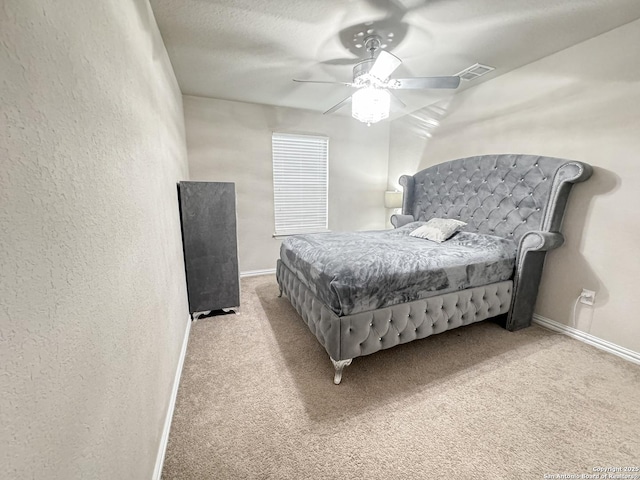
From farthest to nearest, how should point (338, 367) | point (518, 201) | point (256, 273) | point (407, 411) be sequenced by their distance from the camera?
point (256, 273)
point (518, 201)
point (338, 367)
point (407, 411)

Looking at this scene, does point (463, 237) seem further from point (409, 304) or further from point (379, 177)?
point (379, 177)

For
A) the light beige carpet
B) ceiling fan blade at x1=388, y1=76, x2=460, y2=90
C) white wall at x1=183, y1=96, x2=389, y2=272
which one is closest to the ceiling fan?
ceiling fan blade at x1=388, y1=76, x2=460, y2=90

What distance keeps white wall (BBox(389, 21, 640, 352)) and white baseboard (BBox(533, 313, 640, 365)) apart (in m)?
0.05

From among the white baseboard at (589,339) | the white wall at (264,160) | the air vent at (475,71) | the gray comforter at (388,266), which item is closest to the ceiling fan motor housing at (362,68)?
the air vent at (475,71)

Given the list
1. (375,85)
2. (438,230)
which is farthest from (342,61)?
(438,230)

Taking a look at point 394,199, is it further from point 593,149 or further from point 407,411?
point 407,411

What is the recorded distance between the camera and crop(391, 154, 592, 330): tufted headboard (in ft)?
7.42

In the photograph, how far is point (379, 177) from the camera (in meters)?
4.66

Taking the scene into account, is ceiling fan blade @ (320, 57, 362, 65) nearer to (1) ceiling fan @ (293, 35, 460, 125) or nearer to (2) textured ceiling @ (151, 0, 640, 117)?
(2) textured ceiling @ (151, 0, 640, 117)

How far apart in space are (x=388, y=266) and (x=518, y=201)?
1.84 meters

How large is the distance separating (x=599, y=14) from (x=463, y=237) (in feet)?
6.37

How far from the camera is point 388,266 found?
1867 mm

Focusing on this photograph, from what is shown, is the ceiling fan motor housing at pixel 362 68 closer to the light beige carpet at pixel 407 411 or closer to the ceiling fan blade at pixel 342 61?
the ceiling fan blade at pixel 342 61

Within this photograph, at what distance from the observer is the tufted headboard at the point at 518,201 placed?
2.26 meters
